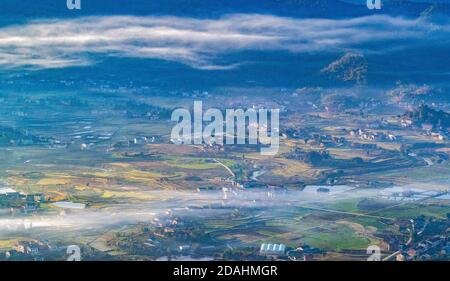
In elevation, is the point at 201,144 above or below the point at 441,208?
above
